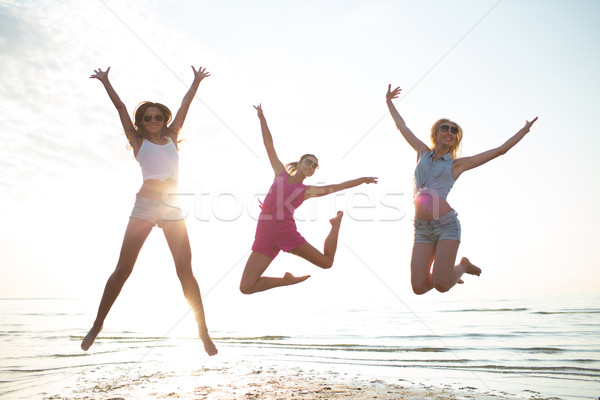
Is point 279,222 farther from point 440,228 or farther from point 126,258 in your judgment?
point 126,258

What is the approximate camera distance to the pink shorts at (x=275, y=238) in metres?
7.07

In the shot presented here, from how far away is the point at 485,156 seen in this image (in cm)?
619

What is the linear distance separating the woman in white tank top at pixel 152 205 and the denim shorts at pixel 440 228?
10.3 ft

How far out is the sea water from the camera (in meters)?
8.07

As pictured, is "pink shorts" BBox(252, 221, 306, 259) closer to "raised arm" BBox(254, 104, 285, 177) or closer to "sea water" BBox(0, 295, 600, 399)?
"raised arm" BBox(254, 104, 285, 177)

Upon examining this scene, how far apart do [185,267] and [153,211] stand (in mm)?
775

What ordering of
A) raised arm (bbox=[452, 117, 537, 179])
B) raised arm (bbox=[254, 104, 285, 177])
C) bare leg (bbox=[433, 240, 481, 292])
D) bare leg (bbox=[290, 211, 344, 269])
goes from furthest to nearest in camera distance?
raised arm (bbox=[254, 104, 285, 177]) < bare leg (bbox=[290, 211, 344, 269]) < bare leg (bbox=[433, 240, 481, 292]) < raised arm (bbox=[452, 117, 537, 179])

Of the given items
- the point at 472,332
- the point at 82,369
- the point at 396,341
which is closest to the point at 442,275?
the point at 82,369

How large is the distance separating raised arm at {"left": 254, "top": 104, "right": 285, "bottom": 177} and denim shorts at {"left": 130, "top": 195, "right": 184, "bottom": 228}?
241 centimetres

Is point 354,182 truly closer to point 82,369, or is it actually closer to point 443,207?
point 443,207

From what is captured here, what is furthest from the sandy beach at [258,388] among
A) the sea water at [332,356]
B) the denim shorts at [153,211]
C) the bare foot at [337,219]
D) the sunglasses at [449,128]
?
the sunglasses at [449,128]

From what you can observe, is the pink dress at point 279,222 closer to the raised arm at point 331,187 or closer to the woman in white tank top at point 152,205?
the raised arm at point 331,187

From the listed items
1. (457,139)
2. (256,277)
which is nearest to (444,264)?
(457,139)

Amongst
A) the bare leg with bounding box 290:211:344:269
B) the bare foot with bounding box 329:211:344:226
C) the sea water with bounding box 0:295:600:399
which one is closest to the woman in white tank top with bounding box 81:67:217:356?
the bare leg with bounding box 290:211:344:269
